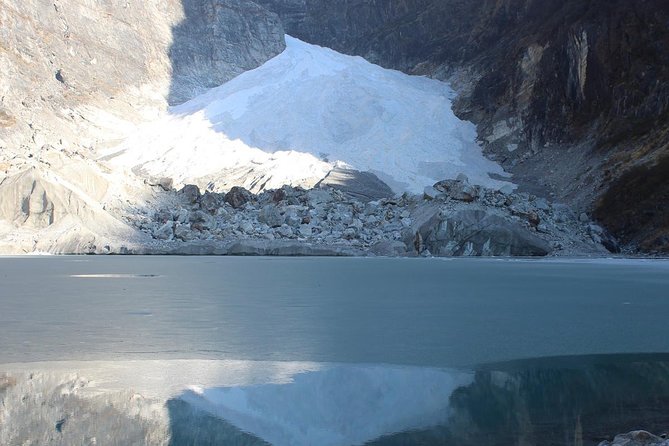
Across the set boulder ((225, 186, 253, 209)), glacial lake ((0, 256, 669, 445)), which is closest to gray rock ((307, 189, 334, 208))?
boulder ((225, 186, 253, 209))

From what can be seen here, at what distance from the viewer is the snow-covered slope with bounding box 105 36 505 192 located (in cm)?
4125

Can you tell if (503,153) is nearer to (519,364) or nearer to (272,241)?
(272,241)

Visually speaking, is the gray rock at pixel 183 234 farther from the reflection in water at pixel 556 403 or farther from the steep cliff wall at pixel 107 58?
the reflection in water at pixel 556 403

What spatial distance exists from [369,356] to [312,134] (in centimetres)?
3906

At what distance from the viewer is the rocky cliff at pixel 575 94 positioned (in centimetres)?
3150

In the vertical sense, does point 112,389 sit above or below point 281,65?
below

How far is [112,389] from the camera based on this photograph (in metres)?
5.60

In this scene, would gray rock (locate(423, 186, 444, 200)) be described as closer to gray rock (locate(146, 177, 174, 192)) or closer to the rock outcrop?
the rock outcrop

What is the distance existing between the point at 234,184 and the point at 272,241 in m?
10.0

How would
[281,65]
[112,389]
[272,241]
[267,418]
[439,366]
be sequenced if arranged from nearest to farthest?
1. [267,418]
2. [112,389]
3. [439,366]
4. [272,241]
5. [281,65]

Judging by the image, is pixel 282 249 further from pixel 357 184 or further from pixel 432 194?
pixel 357 184

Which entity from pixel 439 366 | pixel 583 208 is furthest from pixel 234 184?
pixel 439 366

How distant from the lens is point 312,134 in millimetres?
45469

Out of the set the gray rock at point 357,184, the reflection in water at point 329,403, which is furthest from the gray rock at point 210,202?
the reflection in water at point 329,403
